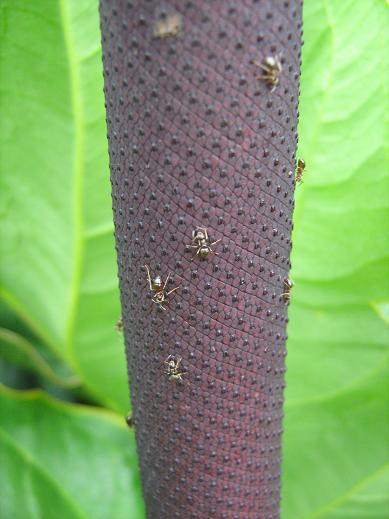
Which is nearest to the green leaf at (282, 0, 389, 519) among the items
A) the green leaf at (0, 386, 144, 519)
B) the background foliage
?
the background foliage

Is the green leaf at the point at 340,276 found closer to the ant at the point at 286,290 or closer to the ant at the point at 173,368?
the ant at the point at 286,290

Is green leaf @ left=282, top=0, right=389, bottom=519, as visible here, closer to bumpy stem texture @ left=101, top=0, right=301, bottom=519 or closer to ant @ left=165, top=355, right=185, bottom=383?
bumpy stem texture @ left=101, top=0, right=301, bottom=519

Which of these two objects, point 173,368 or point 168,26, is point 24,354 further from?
point 168,26

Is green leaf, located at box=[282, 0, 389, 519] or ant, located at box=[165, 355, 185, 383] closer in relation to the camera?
ant, located at box=[165, 355, 185, 383]

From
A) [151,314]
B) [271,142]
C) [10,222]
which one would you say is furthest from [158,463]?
[10,222]

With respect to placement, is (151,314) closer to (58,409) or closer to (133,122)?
(133,122)

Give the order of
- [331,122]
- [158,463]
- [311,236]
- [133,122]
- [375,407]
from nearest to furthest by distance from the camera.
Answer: [133,122], [158,463], [331,122], [311,236], [375,407]
